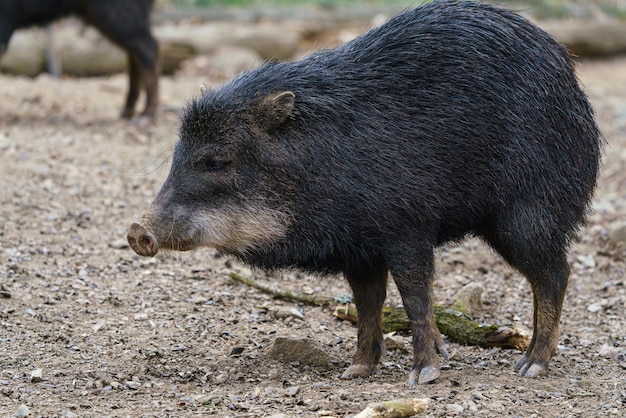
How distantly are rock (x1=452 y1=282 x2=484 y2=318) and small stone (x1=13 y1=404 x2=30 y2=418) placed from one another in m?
2.88

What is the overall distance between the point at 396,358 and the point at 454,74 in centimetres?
174

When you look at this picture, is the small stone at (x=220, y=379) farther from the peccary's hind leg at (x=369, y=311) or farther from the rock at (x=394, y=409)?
the rock at (x=394, y=409)

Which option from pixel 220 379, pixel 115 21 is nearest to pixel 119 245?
pixel 220 379

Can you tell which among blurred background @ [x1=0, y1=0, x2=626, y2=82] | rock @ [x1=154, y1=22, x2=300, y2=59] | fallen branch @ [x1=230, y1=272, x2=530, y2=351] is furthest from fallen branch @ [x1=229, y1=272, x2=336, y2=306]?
rock @ [x1=154, y1=22, x2=300, y2=59]

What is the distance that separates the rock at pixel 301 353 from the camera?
554 cm

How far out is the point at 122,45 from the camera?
35.1 ft

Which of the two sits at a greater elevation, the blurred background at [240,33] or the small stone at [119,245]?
the blurred background at [240,33]

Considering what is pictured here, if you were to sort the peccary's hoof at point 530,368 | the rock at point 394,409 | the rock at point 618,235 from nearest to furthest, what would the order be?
the rock at point 394,409, the peccary's hoof at point 530,368, the rock at point 618,235

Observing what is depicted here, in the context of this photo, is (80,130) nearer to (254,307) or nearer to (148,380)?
(254,307)

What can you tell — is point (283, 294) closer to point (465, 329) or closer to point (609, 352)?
point (465, 329)

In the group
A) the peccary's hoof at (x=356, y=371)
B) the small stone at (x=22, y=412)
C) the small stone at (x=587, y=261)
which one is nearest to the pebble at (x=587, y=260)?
the small stone at (x=587, y=261)

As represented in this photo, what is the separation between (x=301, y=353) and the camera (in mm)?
5531

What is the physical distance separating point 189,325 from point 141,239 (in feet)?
4.25

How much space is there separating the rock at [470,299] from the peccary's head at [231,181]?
1784 millimetres
